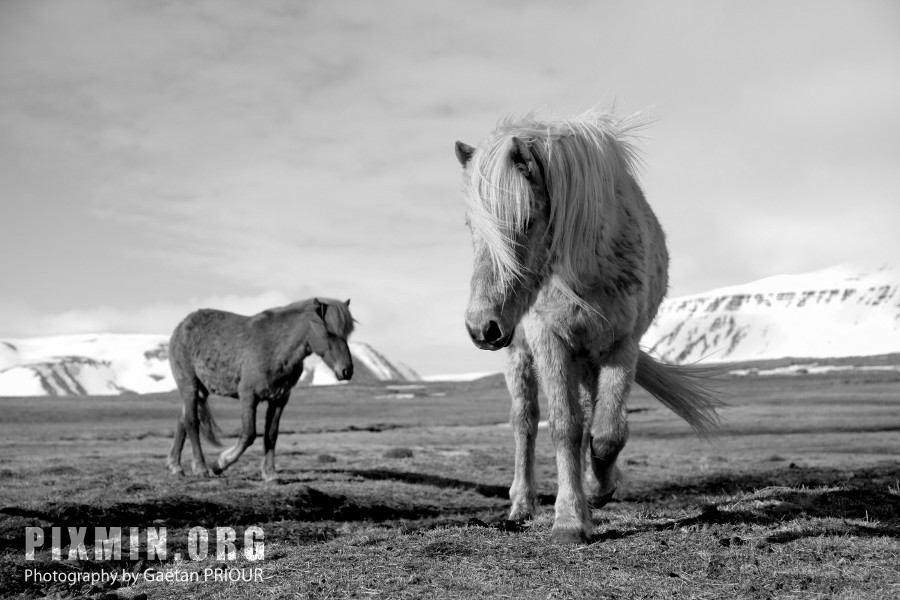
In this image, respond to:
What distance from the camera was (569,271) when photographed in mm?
5977

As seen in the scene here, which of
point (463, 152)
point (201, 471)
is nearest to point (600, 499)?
point (463, 152)

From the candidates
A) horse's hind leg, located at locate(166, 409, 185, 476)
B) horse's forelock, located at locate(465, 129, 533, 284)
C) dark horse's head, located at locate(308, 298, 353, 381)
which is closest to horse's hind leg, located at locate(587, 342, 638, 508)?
horse's forelock, located at locate(465, 129, 533, 284)

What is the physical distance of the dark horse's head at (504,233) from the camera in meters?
5.47

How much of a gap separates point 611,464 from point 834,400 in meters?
58.8

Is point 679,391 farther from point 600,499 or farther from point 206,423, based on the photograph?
point 206,423

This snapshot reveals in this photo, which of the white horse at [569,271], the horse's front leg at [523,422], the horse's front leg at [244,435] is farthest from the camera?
the horse's front leg at [244,435]

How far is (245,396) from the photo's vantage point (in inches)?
526

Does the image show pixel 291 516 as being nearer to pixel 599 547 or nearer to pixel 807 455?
pixel 599 547

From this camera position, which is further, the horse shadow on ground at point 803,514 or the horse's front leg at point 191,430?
the horse's front leg at point 191,430

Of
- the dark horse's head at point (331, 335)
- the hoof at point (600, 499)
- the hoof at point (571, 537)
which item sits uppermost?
the dark horse's head at point (331, 335)

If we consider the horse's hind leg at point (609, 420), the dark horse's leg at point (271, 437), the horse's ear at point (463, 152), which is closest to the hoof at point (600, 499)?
the horse's hind leg at point (609, 420)

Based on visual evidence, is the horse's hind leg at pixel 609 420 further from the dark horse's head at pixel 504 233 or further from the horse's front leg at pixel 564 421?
the dark horse's head at pixel 504 233

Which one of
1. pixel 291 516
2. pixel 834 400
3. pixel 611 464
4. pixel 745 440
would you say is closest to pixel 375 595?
pixel 611 464

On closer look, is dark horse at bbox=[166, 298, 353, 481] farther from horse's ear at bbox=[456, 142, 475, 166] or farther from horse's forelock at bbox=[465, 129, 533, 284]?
horse's forelock at bbox=[465, 129, 533, 284]
